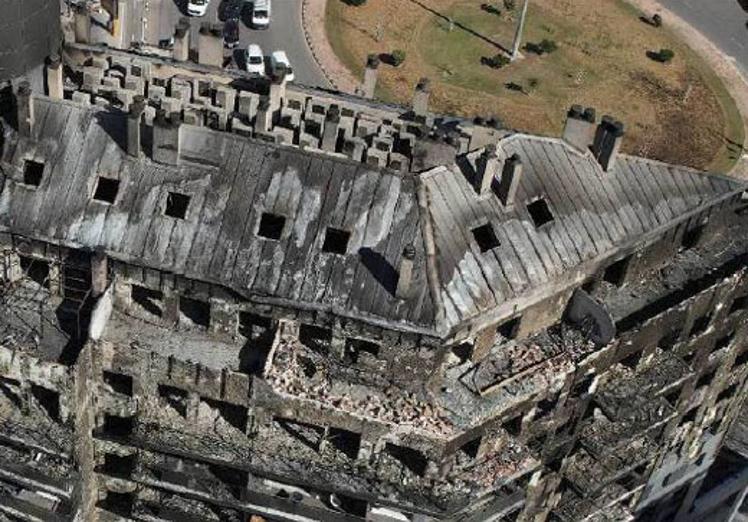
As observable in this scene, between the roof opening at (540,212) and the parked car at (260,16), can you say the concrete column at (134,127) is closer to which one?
the roof opening at (540,212)

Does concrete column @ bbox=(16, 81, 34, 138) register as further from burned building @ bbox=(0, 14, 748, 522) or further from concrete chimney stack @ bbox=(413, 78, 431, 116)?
concrete chimney stack @ bbox=(413, 78, 431, 116)

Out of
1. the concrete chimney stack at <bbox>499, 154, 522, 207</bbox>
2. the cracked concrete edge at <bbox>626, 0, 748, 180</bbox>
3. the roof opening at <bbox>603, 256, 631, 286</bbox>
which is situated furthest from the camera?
the cracked concrete edge at <bbox>626, 0, 748, 180</bbox>

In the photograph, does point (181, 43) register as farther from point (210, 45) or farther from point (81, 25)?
point (81, 25)

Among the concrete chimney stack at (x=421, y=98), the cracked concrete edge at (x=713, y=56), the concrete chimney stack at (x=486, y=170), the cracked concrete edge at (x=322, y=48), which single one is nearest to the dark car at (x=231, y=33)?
the cracked concrete edge at (x=322, y=48)

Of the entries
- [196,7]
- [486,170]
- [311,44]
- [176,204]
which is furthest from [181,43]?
[311,44]

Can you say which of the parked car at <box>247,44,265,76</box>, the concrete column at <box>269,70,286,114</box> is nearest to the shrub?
the parked car at <box>247,44,265,76</box>

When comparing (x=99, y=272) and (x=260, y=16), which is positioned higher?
(x=99, y=272)
